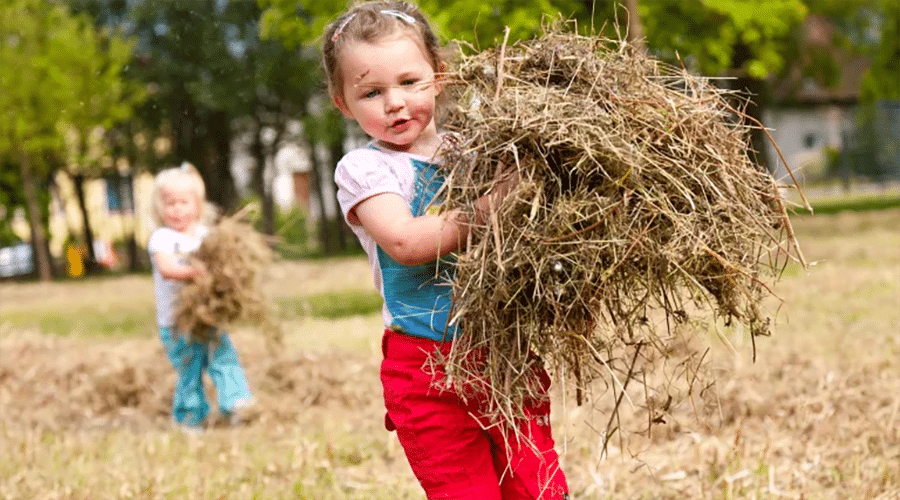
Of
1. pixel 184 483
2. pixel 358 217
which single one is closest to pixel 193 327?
pixel 184 483

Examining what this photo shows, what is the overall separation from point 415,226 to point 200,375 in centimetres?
429

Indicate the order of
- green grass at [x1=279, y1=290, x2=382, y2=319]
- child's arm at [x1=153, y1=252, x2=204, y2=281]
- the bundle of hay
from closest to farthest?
the bundle of hay → child's arm at [x1=153, y1=252, x2=204, y2=281] → green grass at [x1=279, y1=290, x2=382, y2=319]

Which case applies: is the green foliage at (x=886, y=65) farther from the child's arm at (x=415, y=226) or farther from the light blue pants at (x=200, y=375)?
the child's arm at (x=415, y=226)

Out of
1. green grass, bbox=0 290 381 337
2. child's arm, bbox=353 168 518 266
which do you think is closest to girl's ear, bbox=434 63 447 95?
child's arm, bbox=353 168 518 266

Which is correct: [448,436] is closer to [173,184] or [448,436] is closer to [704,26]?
[173,184]

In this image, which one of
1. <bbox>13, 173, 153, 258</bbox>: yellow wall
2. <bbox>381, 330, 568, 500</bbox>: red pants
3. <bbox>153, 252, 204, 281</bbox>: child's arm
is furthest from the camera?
<bbox>13, 173, 153, 258</bbox>: yellow wall

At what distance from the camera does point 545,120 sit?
266 centimetres

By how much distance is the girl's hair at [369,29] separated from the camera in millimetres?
3066

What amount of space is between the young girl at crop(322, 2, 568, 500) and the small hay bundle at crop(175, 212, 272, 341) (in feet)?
12.4

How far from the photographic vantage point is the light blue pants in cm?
659

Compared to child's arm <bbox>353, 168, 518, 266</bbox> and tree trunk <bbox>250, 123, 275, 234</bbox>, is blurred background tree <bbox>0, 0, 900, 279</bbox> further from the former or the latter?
child's arm <bbox>353, 168, 518, 266</bbox>

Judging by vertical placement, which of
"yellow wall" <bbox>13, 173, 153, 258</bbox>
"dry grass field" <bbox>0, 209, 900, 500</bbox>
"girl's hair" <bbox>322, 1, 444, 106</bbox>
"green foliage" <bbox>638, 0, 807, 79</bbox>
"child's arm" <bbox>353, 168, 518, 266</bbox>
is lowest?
"yellow wall" <bbox>13, 173, 153, 258</bbox>


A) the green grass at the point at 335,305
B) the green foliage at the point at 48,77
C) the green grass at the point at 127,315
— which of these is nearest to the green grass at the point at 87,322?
the green grass at the point at 127,315

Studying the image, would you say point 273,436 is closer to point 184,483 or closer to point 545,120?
point 184,483
